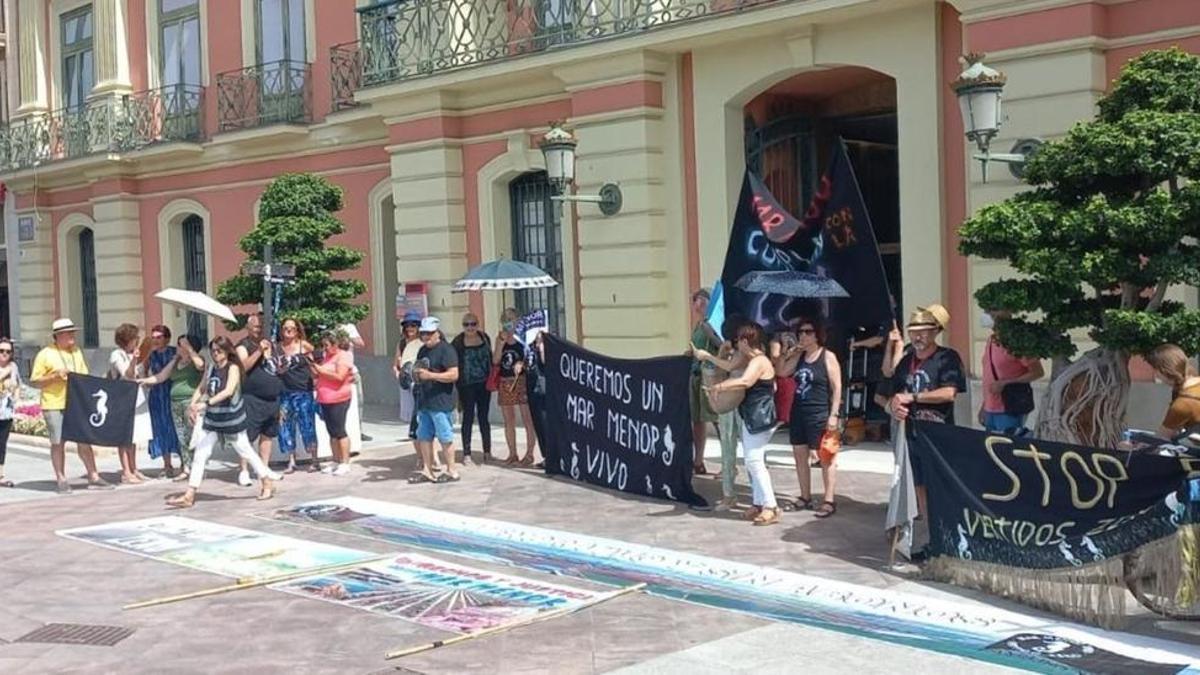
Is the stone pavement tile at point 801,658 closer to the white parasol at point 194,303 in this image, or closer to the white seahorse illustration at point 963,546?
the white seahorse illustration at point 963,546

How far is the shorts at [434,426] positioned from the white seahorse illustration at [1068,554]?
645 cm

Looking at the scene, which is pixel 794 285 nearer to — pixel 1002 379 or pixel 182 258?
pixel 1002 379

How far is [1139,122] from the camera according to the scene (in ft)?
24.7

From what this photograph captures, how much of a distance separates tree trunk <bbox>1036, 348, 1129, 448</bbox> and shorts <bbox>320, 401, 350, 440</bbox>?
7.05 m

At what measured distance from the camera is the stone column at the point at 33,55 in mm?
25125

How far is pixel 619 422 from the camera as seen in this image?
1117 centimetres

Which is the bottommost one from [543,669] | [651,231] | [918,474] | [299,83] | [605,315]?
[543,669]

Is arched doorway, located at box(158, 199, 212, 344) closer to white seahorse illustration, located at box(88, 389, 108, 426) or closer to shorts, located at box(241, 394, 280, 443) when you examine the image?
white seahorse illustration, located at box(88, 389, 108, 426)

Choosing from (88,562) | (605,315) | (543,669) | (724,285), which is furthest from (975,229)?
(605,315)

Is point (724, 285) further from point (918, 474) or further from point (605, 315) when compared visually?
point (605, 315)

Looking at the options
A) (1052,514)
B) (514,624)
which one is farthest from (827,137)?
(514,624)

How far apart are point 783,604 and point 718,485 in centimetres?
401

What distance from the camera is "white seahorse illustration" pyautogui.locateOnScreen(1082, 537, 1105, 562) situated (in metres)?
6.80

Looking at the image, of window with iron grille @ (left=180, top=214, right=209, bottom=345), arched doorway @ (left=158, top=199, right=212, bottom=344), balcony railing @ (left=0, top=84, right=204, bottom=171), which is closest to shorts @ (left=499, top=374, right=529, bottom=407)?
balcony railing @ (left=0, top=84, right=204, bottom=171)
